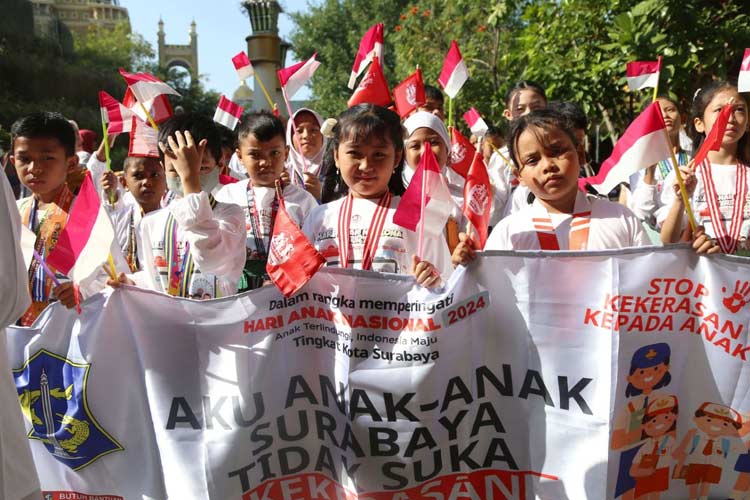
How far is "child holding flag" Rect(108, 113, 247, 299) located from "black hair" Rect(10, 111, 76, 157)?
557mm

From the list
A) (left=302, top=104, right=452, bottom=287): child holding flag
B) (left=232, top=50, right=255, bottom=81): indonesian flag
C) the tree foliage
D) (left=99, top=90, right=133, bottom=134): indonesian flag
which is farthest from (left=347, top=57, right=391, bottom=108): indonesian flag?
the tree foliage

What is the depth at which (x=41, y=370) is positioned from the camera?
3.42 metres

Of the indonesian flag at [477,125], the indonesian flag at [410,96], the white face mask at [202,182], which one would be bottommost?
the white face mask at [202,182]

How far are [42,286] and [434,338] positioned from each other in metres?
2.09

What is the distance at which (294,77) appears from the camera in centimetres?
581

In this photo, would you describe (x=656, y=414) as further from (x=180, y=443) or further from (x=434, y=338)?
(x=180, y=443)

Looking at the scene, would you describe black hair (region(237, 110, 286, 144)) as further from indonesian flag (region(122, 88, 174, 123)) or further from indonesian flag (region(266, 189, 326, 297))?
indonesian flag (region(266, 189, 326, 297))

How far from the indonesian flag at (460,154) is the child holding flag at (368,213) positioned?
1.64 metres

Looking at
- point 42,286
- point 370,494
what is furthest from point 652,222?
point 42,286

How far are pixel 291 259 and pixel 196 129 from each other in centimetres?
126

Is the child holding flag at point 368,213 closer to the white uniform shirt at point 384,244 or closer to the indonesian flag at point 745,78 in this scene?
the white uniform shirt at point 384,244

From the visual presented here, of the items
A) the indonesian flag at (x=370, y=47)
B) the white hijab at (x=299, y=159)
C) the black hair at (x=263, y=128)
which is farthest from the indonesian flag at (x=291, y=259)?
the white hijab at (x=299, y=159)

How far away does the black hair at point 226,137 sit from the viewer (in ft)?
14.3

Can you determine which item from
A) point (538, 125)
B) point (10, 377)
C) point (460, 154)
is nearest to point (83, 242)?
point (10, 377)
